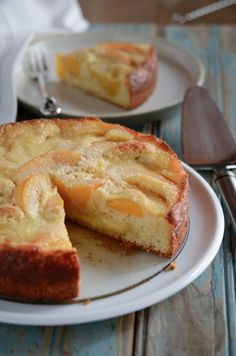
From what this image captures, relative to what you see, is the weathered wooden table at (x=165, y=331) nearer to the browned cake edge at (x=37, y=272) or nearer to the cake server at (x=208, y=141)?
the browned cake edge at (x=37, y=272)

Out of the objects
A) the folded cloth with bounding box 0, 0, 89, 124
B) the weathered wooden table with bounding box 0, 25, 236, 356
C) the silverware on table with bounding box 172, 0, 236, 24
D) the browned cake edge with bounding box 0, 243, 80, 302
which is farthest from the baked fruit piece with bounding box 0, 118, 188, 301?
the silverware on table with bounding box 172, 0, 236, 24

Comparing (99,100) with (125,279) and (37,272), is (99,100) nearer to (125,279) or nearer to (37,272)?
(125,279)

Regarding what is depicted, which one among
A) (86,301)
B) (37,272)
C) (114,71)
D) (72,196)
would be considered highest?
(114,71)

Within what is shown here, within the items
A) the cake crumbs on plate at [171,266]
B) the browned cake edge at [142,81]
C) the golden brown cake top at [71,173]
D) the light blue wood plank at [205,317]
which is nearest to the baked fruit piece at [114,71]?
the browned cake edge at [142,81]

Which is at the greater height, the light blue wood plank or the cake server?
the cake server

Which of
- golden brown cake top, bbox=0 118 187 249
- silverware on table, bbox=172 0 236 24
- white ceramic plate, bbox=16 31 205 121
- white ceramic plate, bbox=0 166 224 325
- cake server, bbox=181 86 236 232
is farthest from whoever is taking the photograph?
silverware on table, bbox=172 0 236 24

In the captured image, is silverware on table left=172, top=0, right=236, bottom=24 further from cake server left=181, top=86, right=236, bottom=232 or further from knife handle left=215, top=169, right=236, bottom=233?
knife handle left=215, top=169, right=236, bottom=233

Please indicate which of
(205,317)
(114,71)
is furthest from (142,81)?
(205,317)
